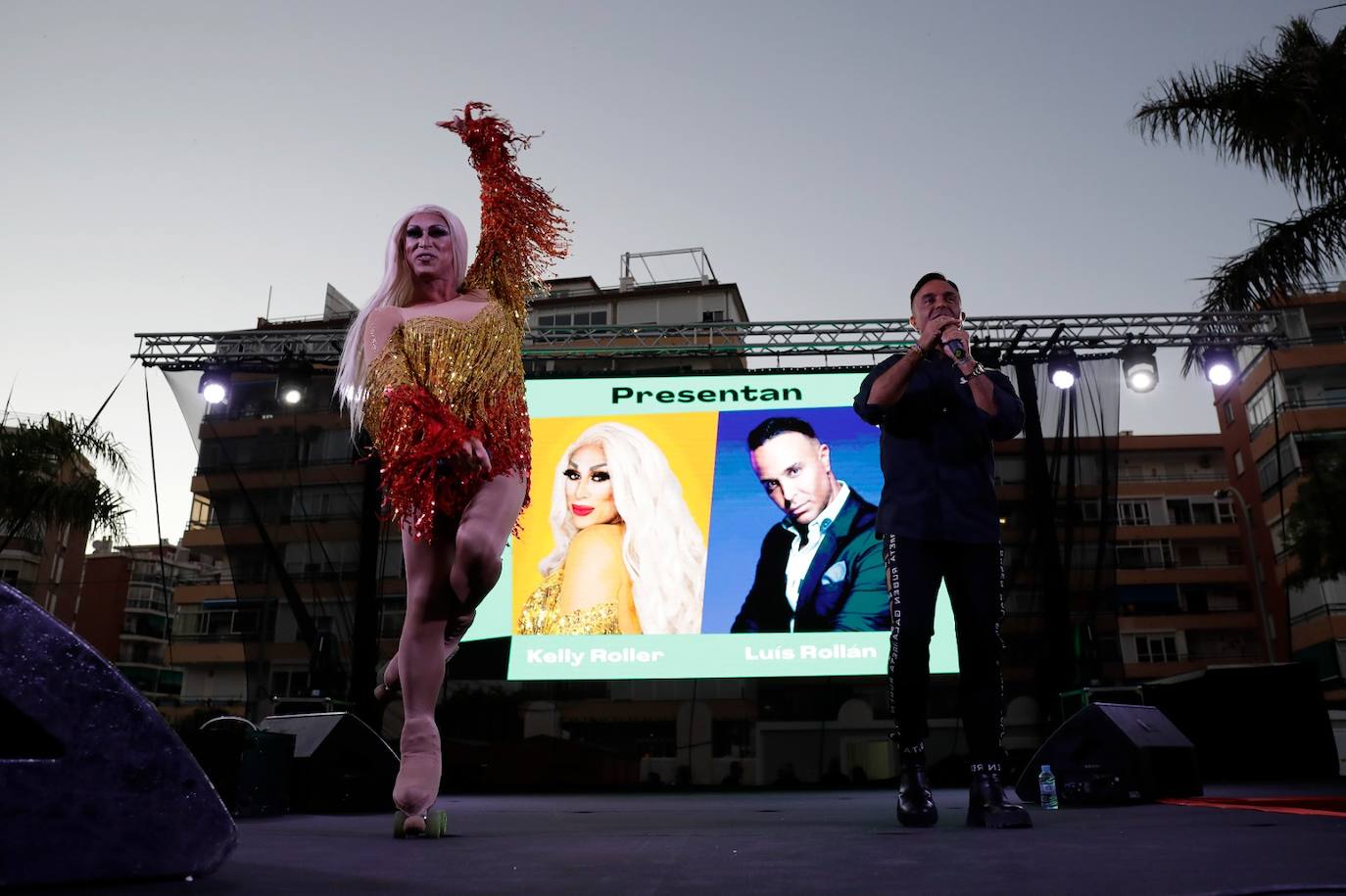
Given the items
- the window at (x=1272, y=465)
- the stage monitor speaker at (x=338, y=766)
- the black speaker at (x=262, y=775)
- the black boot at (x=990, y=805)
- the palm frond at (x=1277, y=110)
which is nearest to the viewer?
the black boot at (x=990, y=805)

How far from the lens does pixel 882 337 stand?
791cm

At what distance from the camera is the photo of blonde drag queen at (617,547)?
708 cm

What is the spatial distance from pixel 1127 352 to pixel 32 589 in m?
40.5

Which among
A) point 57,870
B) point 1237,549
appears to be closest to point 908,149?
point 57,870

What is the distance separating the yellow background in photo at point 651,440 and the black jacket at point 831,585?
2.02 ft

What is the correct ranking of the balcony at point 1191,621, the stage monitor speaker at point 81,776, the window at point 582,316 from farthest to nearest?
the balcony at point 1191,621 → the window at point 582,316 → the stage monitor speaker at point 81,776

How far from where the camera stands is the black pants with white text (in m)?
2.29

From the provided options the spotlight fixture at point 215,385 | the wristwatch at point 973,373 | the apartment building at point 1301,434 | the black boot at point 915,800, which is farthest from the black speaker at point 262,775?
the apartment building at point 1301,434

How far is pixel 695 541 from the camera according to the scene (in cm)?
730

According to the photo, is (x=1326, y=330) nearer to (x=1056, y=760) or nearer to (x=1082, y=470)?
(x=1082, y=470)

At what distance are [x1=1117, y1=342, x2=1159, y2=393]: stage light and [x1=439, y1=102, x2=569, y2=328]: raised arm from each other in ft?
22.1

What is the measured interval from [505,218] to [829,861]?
170 centimetres

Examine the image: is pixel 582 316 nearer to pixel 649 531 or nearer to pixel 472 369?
pixel 649 531

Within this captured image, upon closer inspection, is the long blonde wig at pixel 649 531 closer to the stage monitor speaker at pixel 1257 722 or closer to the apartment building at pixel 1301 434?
the stage monitor speaker at pixel 1257 722
